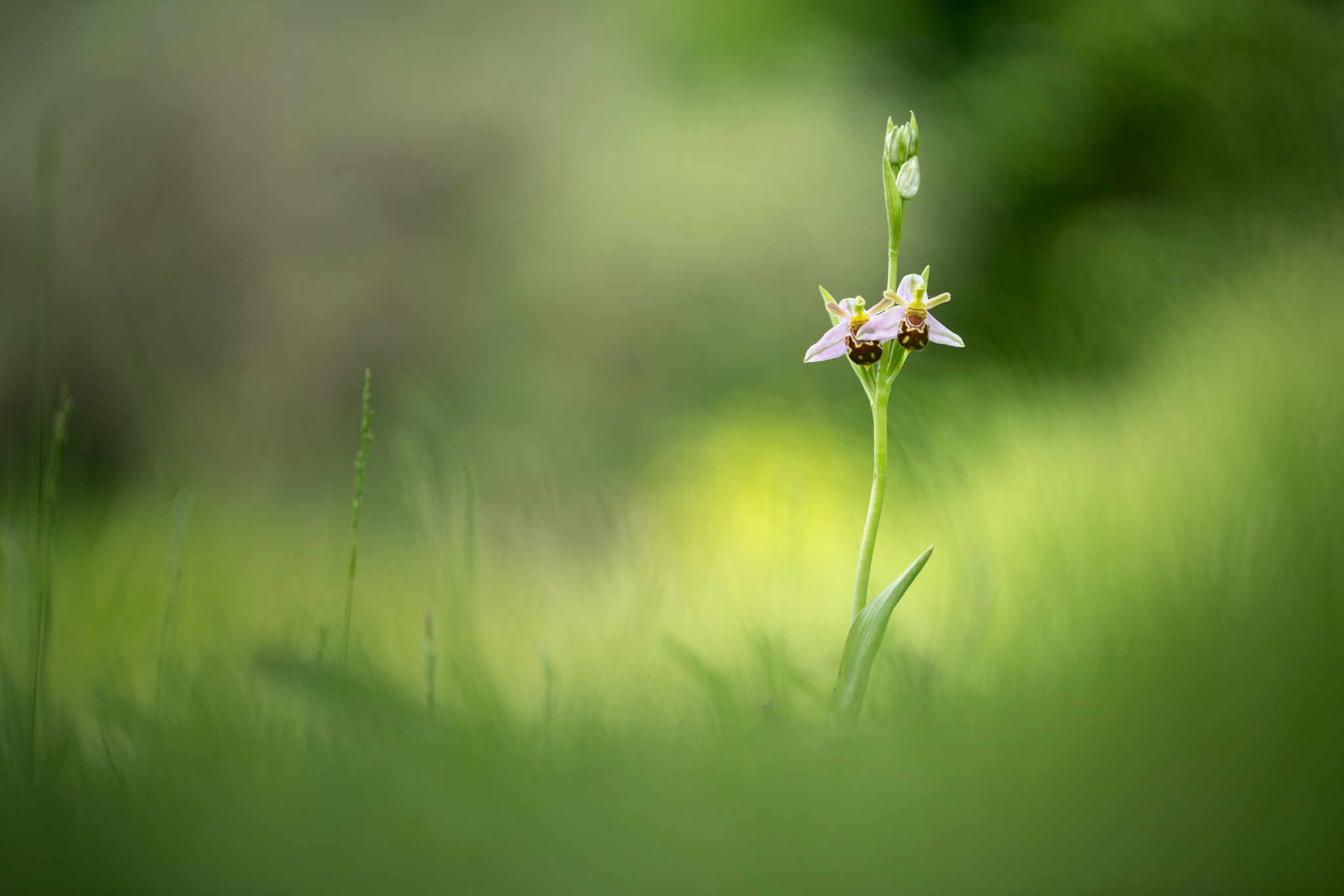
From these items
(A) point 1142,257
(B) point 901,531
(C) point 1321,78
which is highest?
(C) point 1321,78

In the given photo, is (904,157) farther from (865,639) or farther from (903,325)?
(865,639)

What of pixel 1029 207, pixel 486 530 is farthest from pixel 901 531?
pixel 1029 207

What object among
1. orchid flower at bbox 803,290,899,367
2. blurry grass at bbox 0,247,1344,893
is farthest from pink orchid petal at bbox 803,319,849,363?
blurry grass at bbox 0,247,1344,893

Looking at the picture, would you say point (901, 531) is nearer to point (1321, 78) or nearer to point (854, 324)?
point (854, 324)

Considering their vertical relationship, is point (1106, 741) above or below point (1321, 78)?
below

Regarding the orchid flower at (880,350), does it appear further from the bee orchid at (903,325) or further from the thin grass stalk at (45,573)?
the thin grass stalk at (45,573)

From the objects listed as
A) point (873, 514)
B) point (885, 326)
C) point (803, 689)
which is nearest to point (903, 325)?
point (885, 326)
